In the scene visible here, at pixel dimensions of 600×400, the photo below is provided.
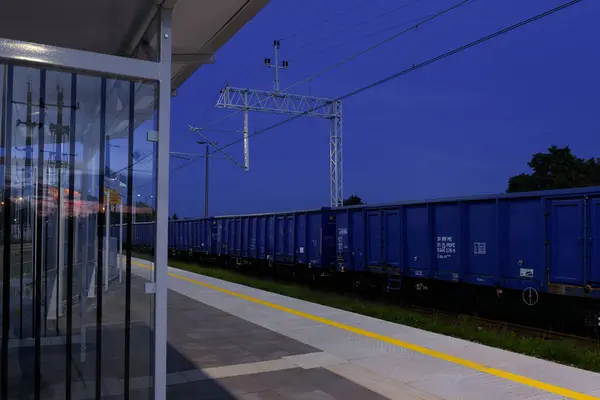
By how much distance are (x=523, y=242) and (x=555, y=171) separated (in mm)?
34027

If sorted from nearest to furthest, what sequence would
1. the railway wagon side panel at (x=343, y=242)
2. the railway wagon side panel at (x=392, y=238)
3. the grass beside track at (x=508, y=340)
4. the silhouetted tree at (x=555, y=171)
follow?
the grass beside track at (x=508, y=340) → the railway wagon side panel at (x=392, y=238) → the railway wagon side panel at (x=343, y=242) → the silhouetted tree at (x=555, y=171)

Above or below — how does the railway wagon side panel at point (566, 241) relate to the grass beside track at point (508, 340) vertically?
above

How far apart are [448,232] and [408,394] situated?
22.1ft

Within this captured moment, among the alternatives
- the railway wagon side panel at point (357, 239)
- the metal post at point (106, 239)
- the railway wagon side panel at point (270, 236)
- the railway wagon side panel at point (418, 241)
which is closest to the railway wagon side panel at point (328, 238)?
the railway wagon side panel at point (357, 239)

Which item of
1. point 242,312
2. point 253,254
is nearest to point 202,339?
point 242,312

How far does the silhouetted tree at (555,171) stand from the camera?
38.2m

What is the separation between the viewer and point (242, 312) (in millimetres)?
10539

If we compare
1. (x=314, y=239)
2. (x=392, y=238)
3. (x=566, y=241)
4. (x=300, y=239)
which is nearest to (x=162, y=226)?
(x=566, y=241)

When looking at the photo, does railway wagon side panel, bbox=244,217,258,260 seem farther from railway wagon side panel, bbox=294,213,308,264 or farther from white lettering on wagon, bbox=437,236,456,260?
white lettering on wagon, bbox=437,236,456,260

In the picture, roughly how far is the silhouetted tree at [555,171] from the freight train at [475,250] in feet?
90.1

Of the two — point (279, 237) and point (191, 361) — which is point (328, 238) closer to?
point (279, 237)

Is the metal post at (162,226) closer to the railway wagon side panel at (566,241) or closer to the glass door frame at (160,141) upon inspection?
the glass door frame at (160,141)

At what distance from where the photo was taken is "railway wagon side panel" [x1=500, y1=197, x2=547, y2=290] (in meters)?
9.73

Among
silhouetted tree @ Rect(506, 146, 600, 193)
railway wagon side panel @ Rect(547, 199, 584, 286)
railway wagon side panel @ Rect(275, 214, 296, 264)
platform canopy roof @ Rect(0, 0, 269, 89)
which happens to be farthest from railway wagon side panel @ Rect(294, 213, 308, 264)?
silhouetted tree @ Rect(506, 146, 600, 193)
